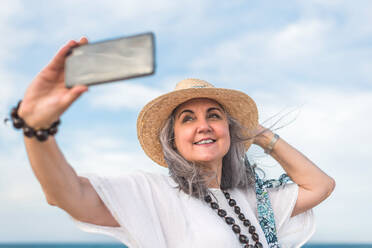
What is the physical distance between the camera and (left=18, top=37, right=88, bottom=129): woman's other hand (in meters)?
1.48

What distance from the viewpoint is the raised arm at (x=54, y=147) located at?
1494 millimetres

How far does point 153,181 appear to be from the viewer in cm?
257

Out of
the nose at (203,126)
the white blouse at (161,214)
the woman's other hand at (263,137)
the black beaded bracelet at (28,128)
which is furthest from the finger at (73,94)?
the woman's other hand at (263,137)

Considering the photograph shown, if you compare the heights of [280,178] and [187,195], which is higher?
[280,178]

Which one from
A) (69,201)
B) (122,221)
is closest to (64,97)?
(69,201)

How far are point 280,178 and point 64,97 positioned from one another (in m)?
2.36

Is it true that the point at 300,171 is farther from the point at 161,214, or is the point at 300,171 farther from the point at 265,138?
the point at 161,214

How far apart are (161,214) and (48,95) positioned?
3.86 feet

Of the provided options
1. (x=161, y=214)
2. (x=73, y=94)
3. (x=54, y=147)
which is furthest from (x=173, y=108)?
(x=73, y=94)

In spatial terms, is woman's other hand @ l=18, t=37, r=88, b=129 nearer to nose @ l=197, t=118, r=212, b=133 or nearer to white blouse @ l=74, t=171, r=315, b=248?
white blouse @ l=74, t=171, r=315, b=248

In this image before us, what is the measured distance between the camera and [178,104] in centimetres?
293

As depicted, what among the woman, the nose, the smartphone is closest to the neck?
the woman

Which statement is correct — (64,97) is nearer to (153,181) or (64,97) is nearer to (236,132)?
(153,181)

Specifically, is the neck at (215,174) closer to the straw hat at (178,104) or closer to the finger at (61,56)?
the straw hat at (178,104)
